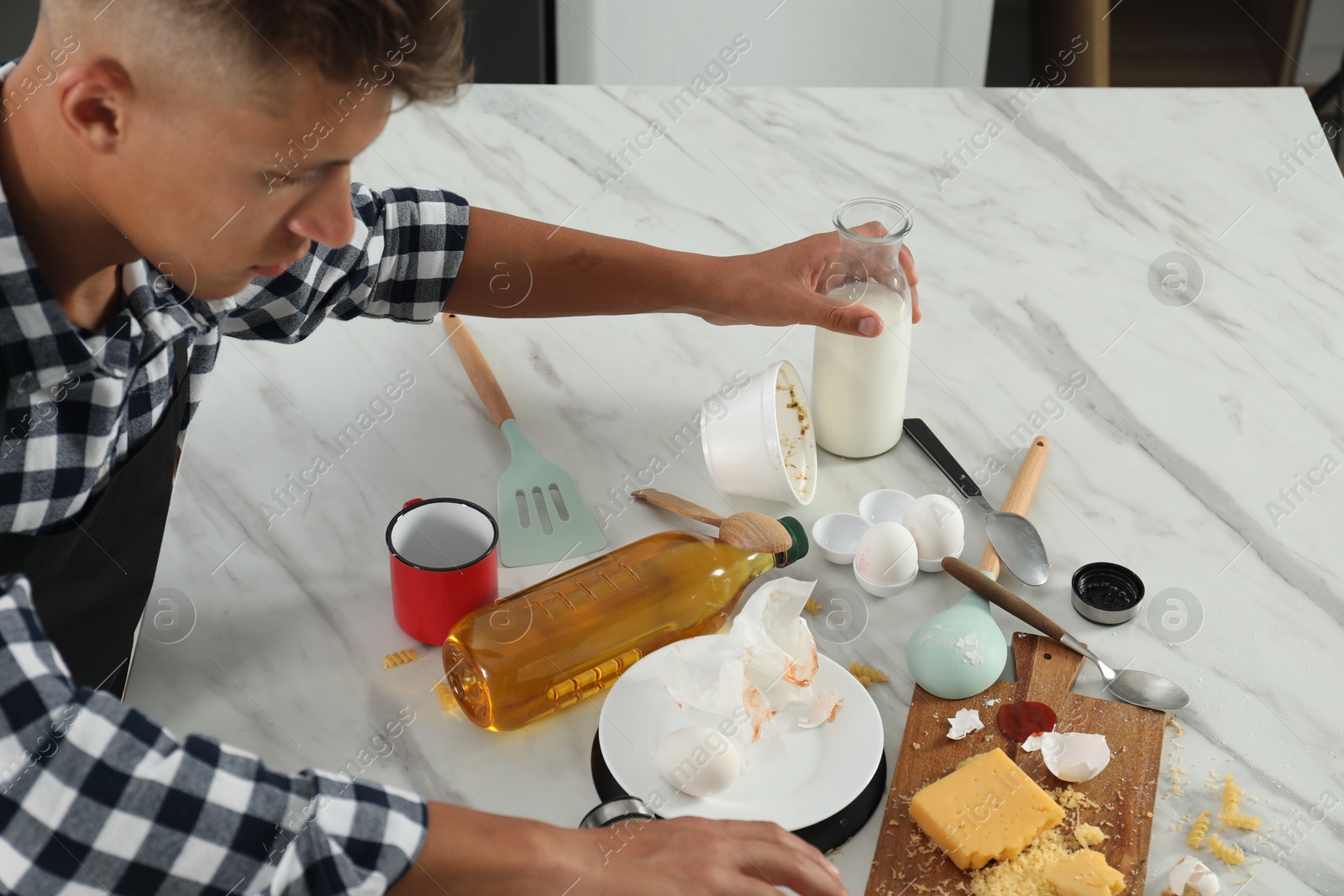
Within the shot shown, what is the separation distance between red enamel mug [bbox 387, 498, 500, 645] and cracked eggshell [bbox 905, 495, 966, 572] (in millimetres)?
373

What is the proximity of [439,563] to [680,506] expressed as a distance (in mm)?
232

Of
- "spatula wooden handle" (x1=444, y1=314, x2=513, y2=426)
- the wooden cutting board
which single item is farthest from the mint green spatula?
the wooden cutting board

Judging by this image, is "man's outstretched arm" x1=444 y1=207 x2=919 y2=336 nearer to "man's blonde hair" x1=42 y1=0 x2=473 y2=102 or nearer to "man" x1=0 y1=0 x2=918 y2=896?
"man" x1=0 y1=0 x2=918 y2=896

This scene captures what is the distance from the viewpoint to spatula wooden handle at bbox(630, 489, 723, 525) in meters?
1.11

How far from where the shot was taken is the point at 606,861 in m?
0.76

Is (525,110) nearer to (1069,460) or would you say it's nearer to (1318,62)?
(1069,460)

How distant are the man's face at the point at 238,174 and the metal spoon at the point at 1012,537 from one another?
624 mm

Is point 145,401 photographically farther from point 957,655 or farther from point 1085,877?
point 1085,877

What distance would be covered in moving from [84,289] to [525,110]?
94cm

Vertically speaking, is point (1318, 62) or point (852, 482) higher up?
point (852, 482)

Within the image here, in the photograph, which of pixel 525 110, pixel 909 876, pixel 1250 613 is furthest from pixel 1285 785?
pixel 525 110

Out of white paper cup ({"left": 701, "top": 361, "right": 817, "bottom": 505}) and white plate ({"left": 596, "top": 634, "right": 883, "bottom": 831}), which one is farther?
white paper cup ({"left": 701, "top": 361, "right": 817, "bottom": 505})

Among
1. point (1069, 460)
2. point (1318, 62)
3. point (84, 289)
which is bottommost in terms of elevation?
point (1318, 62)

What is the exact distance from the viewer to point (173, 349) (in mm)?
1028
